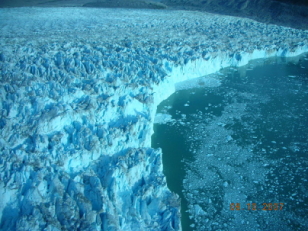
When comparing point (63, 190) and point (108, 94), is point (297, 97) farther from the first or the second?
point (63, 190)

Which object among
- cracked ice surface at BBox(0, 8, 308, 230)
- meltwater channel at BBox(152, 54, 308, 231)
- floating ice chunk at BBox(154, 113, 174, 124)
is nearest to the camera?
cracked ice surface at BBox(0, 8, 308, 230)

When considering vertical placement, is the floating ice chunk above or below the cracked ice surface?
below

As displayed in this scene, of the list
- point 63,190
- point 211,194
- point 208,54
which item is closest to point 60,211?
point 63,190
